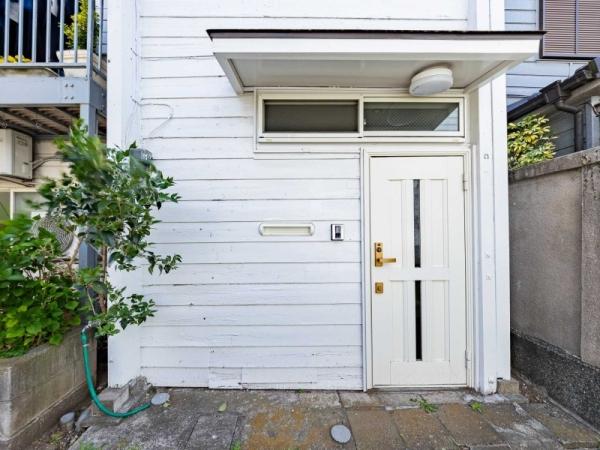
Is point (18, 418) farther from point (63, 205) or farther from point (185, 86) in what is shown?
point (185, 86)

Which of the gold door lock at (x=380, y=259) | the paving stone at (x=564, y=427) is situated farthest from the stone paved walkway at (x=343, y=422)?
the gold door lock at (x=380, y=259)

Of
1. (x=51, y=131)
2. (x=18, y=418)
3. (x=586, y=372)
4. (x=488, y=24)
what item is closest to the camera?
(x=18, y=418)

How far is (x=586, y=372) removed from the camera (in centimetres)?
208

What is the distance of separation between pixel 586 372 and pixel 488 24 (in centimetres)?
275

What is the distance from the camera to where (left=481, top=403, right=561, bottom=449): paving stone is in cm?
189

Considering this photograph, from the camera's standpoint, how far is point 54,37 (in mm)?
3088

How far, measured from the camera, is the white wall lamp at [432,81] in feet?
7.04

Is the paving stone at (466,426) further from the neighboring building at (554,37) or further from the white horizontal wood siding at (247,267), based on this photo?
the neighboring building at (554,37)

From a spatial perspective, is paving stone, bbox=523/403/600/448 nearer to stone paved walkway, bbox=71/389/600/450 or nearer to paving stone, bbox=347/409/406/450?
stone paved walkway, bbox=71/389/600/450

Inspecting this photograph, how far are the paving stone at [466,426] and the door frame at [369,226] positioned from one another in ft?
1.15

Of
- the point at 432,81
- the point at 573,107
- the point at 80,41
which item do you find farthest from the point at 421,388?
the point at 80,41

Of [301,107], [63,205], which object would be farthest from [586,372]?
[63,205]

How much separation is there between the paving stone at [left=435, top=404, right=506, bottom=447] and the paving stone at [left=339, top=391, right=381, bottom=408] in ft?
1.50

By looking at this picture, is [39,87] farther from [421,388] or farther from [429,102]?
[421,388]
